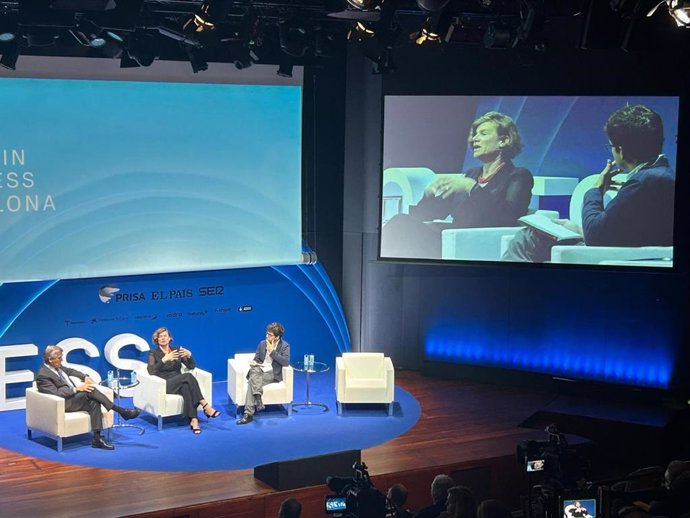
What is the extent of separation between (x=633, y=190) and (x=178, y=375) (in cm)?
441

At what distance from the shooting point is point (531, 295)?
32.8 ft

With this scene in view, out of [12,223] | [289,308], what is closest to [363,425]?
[289,308]

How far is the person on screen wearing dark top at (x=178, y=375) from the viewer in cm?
847

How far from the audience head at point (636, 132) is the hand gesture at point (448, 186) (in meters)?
1.41

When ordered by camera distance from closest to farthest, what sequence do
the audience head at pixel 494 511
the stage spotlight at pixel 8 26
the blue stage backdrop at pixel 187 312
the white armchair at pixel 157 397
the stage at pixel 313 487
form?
the audience head at pixel 494 511, the stage at pixel 313 487, the stage spotlight at pixel 8 26, the white armchair at pixel 157 397, the blue stage backdrop at pixel 187 312

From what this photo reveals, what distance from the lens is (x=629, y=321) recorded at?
9.58 m

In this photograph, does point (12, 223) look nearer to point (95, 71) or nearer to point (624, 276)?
point (95, 71)

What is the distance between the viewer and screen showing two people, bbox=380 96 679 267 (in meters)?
9.36

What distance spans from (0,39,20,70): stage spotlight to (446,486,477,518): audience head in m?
5.03

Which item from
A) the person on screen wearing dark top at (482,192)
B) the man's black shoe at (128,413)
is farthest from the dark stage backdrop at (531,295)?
the man's black shoe at (128,413)

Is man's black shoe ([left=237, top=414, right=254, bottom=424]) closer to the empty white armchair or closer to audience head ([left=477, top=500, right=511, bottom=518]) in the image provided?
the empty white armchair

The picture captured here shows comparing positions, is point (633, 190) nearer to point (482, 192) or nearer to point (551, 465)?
point (482, 192)

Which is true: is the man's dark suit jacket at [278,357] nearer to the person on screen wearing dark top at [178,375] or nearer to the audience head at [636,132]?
the person on screen wearing dark top at [178,375]

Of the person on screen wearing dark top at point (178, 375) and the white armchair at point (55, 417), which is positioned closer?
the white armchair at point (55, 417)
